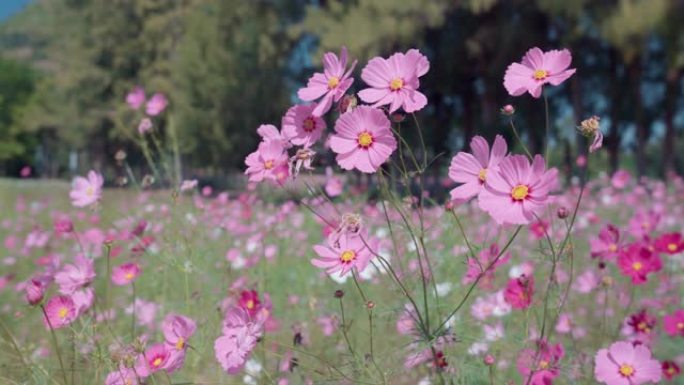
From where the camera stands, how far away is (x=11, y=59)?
4297 cm

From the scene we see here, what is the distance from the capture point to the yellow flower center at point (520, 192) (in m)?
1.00

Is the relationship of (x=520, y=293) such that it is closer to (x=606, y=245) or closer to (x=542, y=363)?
(x=542, y=363)

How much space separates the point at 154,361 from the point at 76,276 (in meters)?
0.33

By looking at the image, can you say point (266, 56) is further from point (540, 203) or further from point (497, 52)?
point (540, 203)

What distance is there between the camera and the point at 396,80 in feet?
3.62

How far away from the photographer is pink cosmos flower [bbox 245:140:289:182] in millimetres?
1169

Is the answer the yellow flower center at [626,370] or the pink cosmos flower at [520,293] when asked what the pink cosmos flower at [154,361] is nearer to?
the pink cosmos flower at [520,293]

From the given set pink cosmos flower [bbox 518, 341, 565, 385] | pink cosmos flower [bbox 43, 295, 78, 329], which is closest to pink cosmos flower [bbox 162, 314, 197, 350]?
pink cosmos flower [bbox 43, 295, 78, 329]

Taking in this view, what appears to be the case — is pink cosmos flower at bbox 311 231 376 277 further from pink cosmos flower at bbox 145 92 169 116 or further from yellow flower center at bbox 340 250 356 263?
pink cosmos flower at bbox 145 92 169 116

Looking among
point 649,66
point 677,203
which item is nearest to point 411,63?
point 677,203

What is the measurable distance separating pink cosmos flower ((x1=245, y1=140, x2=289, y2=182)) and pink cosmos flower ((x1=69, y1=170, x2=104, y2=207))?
0.89 meters

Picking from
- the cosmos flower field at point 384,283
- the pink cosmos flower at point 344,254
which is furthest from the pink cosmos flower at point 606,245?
the pink cosmos flower at point 344,254

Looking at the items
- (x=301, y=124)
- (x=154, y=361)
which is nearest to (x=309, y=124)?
(x=301, y=124)

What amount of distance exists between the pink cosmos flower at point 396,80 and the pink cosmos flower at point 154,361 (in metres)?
0.57
